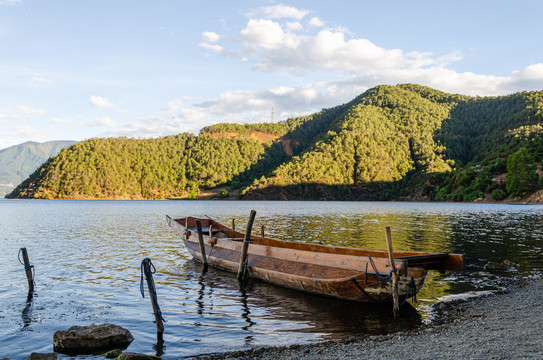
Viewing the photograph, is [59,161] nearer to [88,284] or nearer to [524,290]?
[88,284]

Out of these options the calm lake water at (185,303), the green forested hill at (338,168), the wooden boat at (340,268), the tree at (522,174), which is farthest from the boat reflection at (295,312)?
the green forested hill at (338,168)

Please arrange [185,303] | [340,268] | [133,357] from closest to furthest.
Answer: [133,357] → [340,268] → [185,303]

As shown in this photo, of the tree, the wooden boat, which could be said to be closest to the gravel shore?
the wooden boat

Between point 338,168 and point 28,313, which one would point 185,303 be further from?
point 338,168

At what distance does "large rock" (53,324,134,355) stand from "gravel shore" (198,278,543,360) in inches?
96.5

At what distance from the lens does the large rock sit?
965 cm

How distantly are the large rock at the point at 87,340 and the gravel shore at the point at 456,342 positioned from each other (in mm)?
2450

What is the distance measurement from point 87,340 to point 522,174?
11369 centimetres

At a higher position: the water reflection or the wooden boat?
the wooden boat

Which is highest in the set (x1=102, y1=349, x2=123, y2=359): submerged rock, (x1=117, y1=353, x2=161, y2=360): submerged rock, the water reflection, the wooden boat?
the wooden boat

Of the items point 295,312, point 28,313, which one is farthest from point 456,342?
point 28,313

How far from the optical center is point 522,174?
99875mm

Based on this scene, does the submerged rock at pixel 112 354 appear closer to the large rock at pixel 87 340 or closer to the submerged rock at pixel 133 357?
the large rock at pixel 87 340

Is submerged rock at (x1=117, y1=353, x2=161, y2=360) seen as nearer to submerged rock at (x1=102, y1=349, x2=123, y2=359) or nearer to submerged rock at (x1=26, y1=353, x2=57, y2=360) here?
submerged rock at (x1=102, y1=349, x2=123, y2=359)
